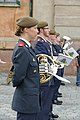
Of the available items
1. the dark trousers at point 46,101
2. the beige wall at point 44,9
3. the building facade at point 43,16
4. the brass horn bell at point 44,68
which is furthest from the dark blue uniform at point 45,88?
the beige wall at point 44,9

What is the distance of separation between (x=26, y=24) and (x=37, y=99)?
0.88 m

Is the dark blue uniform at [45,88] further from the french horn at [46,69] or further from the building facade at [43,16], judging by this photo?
the building facade at [43,16]

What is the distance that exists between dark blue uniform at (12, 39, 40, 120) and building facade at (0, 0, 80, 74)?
37.7ft

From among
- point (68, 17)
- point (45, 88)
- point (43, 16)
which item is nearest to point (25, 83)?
point (45, 88)

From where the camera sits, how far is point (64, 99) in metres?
10.7

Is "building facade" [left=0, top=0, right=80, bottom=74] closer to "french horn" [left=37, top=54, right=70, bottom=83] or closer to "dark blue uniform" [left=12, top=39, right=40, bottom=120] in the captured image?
"french horn" [left=37, top=54, right=70, bottom=83]

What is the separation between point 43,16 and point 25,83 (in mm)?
12132

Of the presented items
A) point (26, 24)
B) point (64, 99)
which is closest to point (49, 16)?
point (64, 99)

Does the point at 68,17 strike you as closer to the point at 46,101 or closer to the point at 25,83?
the point at 46,101

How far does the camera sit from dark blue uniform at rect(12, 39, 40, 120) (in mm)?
4766

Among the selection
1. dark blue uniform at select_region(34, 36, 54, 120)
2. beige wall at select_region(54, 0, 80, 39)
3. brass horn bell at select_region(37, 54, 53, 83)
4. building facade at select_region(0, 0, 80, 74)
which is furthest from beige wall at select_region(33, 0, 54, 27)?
brass horn bell at select_region(37, 54, 53, 83)

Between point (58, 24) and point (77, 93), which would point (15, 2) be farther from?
point (77, 93)

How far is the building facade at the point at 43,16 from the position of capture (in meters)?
16.5

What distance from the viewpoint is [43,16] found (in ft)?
55.0
